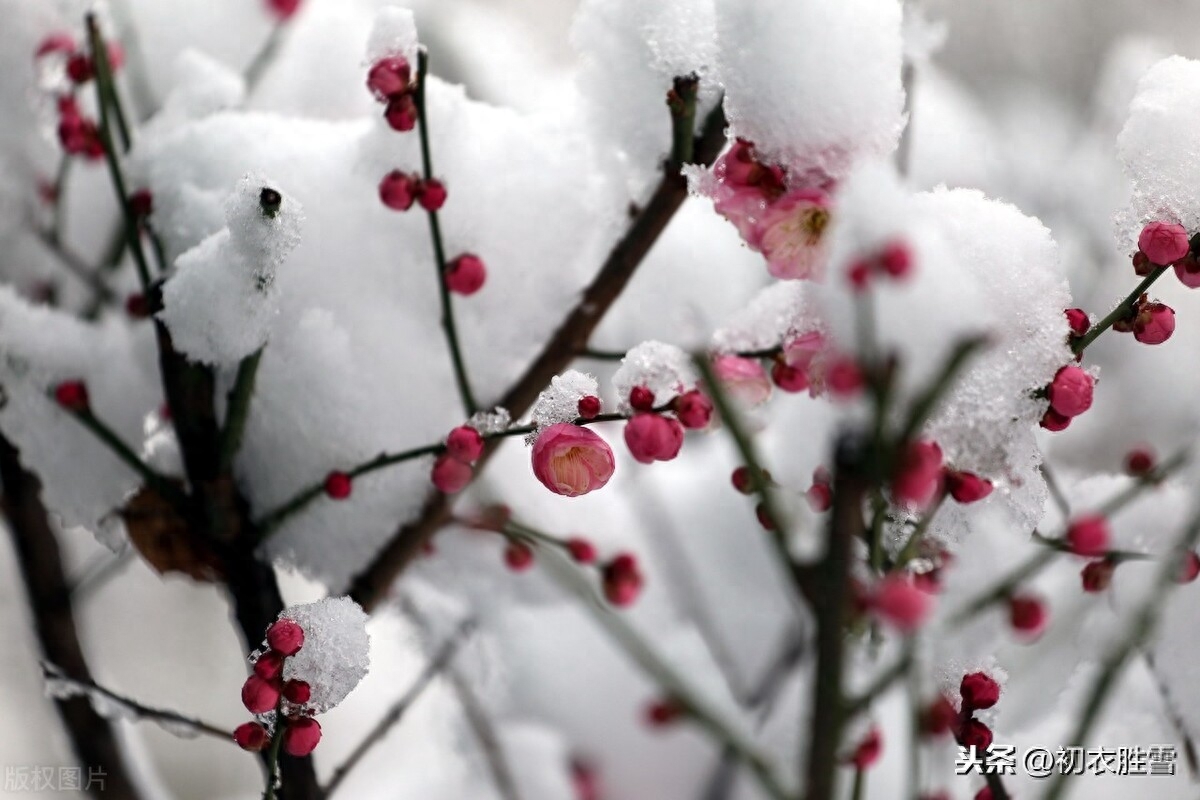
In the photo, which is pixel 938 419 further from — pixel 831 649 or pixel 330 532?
pixel 330 532

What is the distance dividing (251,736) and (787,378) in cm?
34

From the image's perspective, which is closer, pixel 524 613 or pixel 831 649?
pixel 831 649

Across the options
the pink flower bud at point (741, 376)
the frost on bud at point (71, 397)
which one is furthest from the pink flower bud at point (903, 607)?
the frost on bud at point (71, 397)

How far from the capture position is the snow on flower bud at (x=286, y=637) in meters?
0.50

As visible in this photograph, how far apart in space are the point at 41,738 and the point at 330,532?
1305mm

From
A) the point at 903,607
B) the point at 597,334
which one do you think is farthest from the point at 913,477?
the point at 597,334

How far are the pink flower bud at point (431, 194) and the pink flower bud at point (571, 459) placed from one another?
17cm

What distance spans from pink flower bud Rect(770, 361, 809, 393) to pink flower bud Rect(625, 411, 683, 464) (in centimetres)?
10

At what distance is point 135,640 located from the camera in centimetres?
211

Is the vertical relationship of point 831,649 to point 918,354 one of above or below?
below

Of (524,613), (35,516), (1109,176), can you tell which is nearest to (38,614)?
(35,516)

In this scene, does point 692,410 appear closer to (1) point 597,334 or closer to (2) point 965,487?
(2) point 965,487

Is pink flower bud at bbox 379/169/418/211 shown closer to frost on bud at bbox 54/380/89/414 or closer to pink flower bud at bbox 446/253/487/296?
pink flower bud at bbox 446/253/487/296

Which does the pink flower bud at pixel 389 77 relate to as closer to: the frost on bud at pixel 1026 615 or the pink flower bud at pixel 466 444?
the pink flower bud at pixel 466 444
